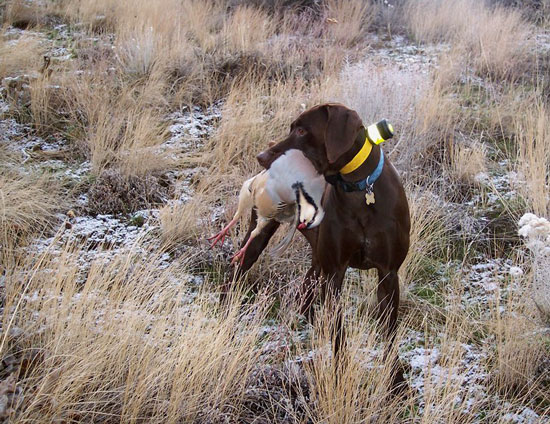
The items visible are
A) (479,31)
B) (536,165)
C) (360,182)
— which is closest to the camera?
(360,182)

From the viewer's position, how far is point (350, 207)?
2859 millimetres

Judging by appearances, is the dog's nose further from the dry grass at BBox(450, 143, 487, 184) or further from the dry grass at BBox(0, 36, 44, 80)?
the dry grass at BBox(0, 36, 44, 80)

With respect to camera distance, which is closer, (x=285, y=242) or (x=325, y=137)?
(x=325, y=137)

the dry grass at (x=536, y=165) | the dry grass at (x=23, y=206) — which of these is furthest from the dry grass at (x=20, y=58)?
the dry grass at (x=536, y=165)

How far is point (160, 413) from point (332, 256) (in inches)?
43.5

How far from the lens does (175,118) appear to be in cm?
574

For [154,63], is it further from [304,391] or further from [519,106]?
[304,391]

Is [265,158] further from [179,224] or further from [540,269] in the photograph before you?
[540,269]

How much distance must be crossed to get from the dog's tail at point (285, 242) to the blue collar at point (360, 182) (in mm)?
327

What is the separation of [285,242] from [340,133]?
0.93 metres

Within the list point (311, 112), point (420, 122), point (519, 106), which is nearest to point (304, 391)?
point (311, 112)

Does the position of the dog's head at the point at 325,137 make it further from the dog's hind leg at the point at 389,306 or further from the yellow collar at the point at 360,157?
the dog's hind leg at the point at 389,306

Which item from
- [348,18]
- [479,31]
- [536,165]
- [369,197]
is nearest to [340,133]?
[369,197]

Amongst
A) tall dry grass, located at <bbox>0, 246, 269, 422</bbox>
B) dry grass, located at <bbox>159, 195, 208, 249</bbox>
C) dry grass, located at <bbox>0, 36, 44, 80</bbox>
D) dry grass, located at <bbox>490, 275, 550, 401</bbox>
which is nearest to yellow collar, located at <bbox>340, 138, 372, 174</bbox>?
tall dry grass, located at <bbox>0, 246, 269, 422</bbox>
